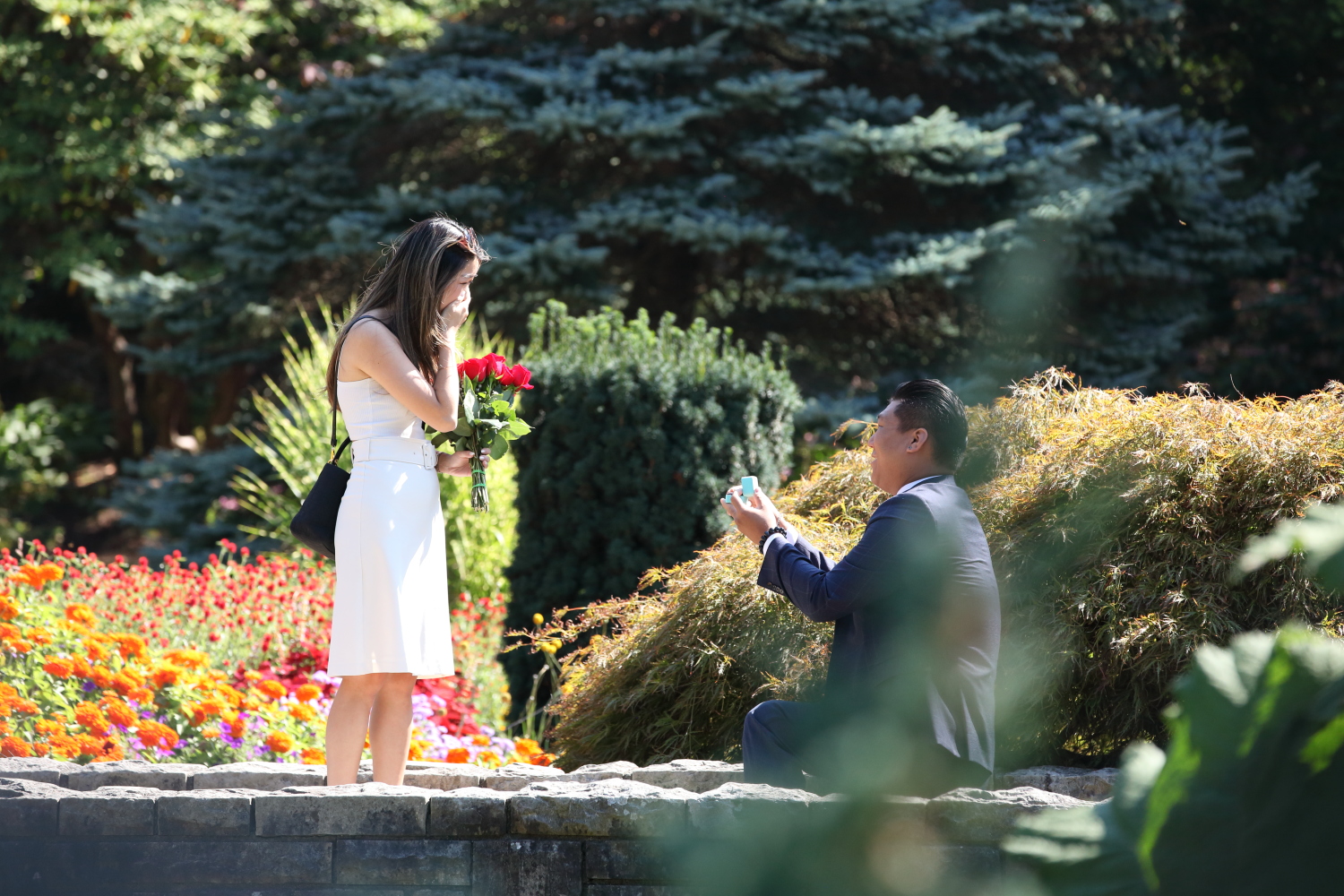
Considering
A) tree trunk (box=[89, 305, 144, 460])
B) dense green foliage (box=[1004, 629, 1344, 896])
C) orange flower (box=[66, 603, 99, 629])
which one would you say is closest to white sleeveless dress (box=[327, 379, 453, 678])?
orange flower (box=[66, 603, 99, 629])

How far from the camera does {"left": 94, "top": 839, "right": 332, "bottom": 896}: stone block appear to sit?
2451 millimetres

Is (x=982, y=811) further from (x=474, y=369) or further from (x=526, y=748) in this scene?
(x=526, y=748)

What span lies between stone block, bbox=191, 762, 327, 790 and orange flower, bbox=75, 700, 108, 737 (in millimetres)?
630

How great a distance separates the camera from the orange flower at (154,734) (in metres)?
3.88

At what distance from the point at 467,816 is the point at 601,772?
0.91 m

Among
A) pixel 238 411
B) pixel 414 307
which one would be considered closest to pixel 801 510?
pixel 414 307

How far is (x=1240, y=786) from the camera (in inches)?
17.9

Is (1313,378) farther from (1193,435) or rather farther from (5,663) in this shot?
(5,663)

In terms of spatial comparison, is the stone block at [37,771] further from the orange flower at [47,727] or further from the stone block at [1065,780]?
the stone block at [1065,780]

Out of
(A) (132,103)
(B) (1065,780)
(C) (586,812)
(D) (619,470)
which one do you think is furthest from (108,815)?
(A) (132,103)

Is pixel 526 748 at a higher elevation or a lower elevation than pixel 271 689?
lower

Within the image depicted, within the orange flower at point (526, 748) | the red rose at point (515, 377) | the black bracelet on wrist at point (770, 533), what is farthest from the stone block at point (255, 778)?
the black bracelet on wrist at point (770, 533)

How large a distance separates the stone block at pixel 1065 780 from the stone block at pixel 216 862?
5.42ft

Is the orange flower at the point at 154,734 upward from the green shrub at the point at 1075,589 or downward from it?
downward
